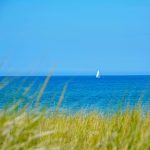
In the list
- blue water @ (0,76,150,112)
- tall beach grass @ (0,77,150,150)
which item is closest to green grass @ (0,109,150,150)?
tall beach grass @ (0,77,150,150)

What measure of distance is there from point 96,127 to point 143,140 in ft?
8.56

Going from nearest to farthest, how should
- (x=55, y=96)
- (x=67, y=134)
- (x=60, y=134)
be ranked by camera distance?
1. (x=60, y=134)
2. (x=67, y=134)
3. (x=55, y=96)

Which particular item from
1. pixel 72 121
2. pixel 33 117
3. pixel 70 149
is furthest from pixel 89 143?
pixel 72 121

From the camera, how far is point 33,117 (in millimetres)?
5055

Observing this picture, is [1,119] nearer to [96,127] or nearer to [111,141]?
[111,141]

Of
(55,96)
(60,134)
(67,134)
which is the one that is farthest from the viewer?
(55,96)

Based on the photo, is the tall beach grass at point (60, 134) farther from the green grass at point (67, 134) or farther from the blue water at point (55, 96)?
the blue water at point (55, 96)

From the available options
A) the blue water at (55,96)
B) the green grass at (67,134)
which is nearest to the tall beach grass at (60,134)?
the green grass at (67,134)

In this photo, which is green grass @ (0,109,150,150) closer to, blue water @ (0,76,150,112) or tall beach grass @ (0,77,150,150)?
tall beach grass @ (0,77,150,150)

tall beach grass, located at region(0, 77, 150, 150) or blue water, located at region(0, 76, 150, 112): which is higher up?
blue water, located at region(0, 76, 150, 112)

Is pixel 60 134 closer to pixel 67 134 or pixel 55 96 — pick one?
pixel 67 134

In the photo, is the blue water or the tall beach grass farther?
the blue water

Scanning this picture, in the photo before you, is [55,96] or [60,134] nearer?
[60,134]

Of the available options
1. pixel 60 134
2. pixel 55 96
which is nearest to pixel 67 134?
pixel 60 134
